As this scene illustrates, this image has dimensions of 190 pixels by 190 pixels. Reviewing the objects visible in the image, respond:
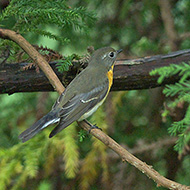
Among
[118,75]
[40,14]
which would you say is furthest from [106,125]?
[40,14]

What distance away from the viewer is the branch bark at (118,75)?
3186 millimetres

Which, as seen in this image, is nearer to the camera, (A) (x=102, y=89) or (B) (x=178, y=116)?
(A) (x=102, y=89)

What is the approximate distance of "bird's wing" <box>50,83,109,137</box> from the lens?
10.5 ft

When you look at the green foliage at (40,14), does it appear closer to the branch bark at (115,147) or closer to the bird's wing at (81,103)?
the branch bark at (115,147)

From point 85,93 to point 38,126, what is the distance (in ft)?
2.16

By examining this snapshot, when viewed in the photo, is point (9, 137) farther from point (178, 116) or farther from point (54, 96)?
point (178, 116)

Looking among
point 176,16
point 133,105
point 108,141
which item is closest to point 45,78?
point 108,141

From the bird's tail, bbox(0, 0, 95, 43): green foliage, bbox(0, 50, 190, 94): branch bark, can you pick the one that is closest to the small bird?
the bird's tail

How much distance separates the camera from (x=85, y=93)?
11.4 feet

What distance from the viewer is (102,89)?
3.48m

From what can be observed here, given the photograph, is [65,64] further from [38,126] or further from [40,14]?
[38,126]

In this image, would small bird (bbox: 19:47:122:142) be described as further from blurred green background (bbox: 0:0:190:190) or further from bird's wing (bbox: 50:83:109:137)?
blurred green background (bbox: 0:0:190:190)

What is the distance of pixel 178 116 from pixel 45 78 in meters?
1.45

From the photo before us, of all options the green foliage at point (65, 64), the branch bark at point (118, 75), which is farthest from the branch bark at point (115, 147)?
the branch bark at point (118, 75)
